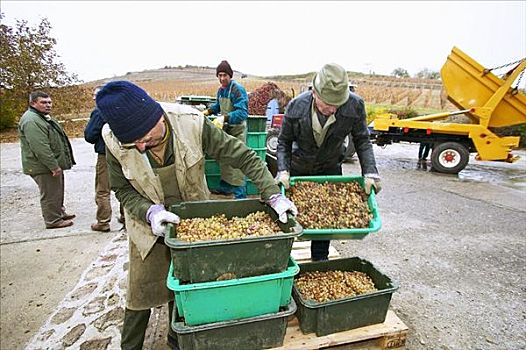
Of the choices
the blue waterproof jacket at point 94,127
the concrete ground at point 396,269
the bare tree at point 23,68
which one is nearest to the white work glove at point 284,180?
the concrete ground at point 396,269

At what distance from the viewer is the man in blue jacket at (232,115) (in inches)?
156

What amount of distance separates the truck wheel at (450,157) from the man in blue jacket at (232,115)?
196 inches

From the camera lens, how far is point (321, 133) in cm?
240

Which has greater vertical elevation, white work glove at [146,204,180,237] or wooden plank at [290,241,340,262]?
white work glove at [146,204,180,237]

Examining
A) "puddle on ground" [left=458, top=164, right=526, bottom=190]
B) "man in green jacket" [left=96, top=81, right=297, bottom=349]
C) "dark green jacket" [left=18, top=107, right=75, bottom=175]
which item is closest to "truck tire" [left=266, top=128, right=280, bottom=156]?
"puddle on ground" [left=458, top=164, right=526, bottom=190]

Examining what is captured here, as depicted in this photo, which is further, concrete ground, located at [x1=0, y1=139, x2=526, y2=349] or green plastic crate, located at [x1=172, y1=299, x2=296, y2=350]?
concrete ground, located at [x1=0, y1=139, x2=526, y2=349]

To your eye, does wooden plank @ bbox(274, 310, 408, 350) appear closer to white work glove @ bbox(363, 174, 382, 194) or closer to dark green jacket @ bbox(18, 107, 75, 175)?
white work glove @ bbox(363, 174, 382, 194)

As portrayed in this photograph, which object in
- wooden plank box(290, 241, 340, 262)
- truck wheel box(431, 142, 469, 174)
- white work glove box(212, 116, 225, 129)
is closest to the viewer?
wooden plank box(290, 241, 340, 262)

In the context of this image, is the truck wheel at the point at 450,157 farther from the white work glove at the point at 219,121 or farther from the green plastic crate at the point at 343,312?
the green plastic crate at the point at 343,312

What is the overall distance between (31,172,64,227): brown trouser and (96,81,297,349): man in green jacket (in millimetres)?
2956

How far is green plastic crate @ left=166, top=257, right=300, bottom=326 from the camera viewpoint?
142 cm

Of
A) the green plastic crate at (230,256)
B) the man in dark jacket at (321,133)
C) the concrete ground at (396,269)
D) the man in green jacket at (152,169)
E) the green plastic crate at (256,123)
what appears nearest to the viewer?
the green plastic crate at (230,256)

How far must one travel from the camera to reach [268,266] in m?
1.48

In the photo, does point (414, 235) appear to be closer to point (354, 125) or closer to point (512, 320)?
point (512, 320)
